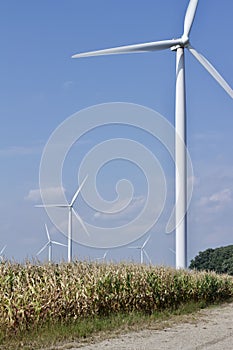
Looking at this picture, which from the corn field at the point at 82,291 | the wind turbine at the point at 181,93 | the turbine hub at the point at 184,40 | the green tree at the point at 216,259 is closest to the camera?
the corn field at the point at 82,291

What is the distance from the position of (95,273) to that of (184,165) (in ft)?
29.1

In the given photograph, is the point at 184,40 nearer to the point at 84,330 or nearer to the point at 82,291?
the point at 82,291

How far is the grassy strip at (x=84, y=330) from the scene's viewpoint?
12.1 meters

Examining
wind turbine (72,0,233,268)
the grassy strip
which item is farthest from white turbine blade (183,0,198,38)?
the grassy strip

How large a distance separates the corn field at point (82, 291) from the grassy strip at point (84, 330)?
45 cm

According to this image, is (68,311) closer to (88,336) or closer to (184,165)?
(88,336)

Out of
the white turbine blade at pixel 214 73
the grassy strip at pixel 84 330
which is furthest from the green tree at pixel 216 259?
the grassy strip at pixel 84 330

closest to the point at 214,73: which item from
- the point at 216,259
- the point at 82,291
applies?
the point at 82,291

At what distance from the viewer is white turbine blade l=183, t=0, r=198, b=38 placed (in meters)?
27.5

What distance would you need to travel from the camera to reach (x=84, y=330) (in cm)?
1359

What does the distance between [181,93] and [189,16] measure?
3912mm

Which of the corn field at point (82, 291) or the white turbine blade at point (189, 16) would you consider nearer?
the corn field at point (82, 291)

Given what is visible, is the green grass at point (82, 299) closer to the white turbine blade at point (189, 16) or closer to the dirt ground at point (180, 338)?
the dirt ground at point (180, 338)

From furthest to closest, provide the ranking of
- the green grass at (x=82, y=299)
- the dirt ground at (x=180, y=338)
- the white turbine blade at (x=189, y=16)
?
the white turbine blade at (x=189, y=16) < the green grass at (x=82, y=299) < the dirt ground at (x=180, y=338)
